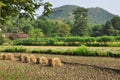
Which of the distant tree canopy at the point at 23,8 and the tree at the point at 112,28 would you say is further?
the tree at the point at 112,28

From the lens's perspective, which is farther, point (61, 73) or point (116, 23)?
point (116, 23)

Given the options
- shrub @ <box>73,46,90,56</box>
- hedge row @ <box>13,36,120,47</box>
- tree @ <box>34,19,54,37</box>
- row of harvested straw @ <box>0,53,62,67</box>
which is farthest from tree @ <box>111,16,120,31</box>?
row of harvested straw @ <box>0,53,62,67</box>

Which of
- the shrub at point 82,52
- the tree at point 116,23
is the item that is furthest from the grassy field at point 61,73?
the tree at point 116,23

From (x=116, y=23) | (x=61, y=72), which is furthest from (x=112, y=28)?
(x=61, y=72)

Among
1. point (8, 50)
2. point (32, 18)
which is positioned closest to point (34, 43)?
point (8, 50)

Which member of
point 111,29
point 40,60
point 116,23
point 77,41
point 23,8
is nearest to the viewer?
point 23,8

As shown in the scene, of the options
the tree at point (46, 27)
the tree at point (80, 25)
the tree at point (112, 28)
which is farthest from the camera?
the tree at point (46, 27)

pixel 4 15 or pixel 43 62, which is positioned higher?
pixel 4 15

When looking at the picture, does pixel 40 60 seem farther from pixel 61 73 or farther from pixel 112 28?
pixel 112 28

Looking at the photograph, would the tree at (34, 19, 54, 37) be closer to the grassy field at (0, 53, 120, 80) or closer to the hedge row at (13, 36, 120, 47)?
the hedge row at (13, 36, 120, 47)

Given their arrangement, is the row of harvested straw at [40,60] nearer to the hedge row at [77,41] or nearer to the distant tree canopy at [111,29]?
the hedge row at [77,41]

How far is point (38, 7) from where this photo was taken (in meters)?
21.1

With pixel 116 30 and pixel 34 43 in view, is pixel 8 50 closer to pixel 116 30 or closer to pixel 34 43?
pixel 34 43

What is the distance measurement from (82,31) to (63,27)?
884 cm
